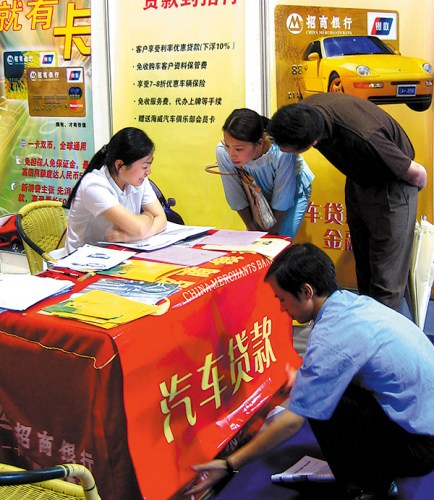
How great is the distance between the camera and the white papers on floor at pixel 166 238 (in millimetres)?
2309

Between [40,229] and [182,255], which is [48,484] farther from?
[40,229]

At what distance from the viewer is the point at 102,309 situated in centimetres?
169

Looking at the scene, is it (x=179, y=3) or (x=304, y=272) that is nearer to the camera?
(x=304, y=272)

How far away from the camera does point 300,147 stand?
2336 millimetres

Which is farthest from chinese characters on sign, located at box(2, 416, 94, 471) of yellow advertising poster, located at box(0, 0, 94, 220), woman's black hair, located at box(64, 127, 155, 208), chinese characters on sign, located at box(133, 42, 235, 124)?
yellow advertising poster, located at box(0, 0, 94, 220)

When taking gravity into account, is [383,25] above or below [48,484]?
above

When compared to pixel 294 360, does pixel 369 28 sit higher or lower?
higher

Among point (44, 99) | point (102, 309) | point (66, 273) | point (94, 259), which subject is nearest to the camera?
point (102, 309)

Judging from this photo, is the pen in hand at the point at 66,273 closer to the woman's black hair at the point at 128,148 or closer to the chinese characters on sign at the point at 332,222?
the woman's black hair at the point at 128,148

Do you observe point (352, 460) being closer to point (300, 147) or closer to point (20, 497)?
point (20, 497)

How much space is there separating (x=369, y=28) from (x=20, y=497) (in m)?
2.70

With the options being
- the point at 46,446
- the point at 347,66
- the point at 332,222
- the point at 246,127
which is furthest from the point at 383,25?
the point at 46,446

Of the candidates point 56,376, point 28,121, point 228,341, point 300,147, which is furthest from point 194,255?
point 28,121

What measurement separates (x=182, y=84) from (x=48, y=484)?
9.01 feet
